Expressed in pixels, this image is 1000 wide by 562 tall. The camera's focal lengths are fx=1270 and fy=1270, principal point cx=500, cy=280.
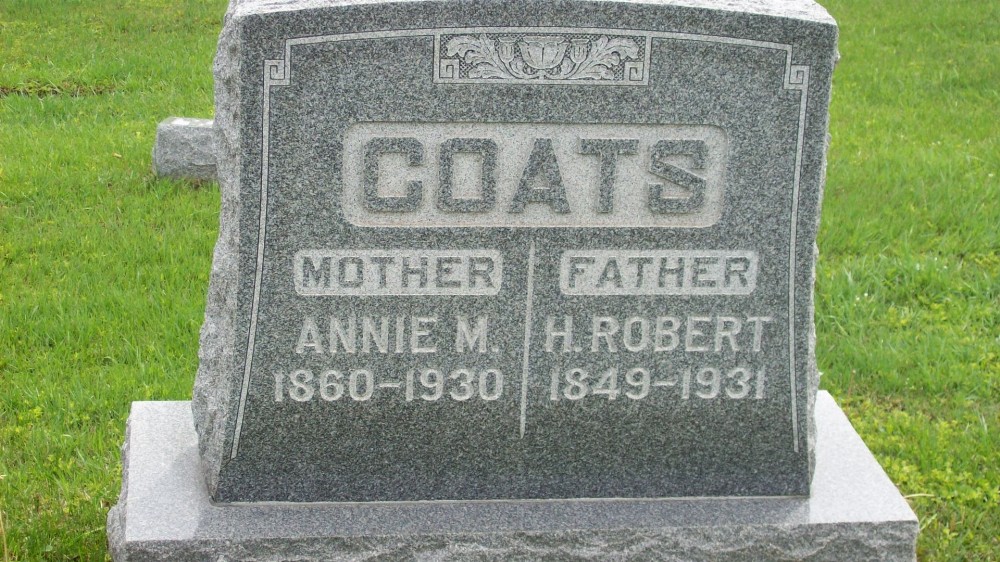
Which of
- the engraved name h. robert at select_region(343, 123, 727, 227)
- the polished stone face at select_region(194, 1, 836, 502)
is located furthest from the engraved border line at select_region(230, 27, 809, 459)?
the engraved name h. robert at select_region(343, 123, 727, 227)

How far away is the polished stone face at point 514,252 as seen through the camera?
2.71 meters

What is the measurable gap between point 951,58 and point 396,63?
6.63 metres

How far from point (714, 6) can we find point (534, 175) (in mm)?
531

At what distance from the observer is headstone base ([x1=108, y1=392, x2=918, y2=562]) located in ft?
9.41

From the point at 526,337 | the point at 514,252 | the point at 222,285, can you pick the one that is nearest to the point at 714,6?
the point at 514,252

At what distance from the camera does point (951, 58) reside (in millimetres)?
8406

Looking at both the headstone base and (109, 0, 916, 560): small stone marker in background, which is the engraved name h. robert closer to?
(109, 0, 916, 560): small stone marker in background

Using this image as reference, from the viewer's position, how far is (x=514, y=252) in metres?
2.86

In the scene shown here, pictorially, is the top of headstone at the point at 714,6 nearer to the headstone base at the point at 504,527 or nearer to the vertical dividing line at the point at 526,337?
the vertical dividing line at the point at 526,337

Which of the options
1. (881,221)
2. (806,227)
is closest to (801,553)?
(806,227)

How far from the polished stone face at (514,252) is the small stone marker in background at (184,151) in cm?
323

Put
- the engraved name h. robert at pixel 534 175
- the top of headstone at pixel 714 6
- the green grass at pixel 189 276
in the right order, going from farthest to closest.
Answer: the green grass at pixel 189 276 < the engraved name h. robert at pixel 534 175 < the top of headstone at pixel 714 6

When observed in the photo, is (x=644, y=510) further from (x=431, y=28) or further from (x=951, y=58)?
(x=951, y=58)

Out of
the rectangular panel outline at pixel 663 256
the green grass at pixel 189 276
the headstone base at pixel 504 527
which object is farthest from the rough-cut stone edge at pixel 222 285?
the rectangular panel outline at pixel 663 256
